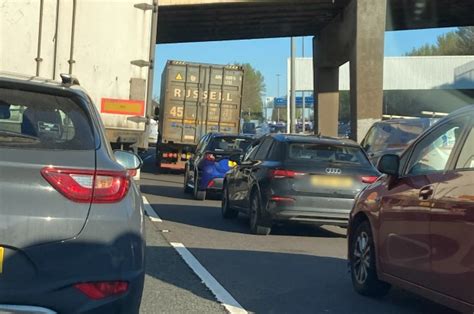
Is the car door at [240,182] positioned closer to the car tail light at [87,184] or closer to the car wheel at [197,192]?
the car wheel at [197,192]

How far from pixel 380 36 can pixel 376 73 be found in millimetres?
1377

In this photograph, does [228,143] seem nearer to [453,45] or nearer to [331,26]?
[331,26]

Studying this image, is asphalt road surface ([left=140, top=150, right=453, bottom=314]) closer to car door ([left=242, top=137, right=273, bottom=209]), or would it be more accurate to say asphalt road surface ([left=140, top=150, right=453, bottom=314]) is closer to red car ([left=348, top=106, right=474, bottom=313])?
red car ([left=348, top=106, right=474, bottom=313])

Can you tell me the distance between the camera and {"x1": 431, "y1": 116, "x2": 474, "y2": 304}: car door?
4691 millimetres

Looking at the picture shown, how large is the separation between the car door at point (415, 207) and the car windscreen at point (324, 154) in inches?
159

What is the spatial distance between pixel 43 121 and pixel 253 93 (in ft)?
304

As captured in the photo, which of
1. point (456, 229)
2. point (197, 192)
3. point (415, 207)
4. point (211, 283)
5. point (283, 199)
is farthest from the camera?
point (197, 192)

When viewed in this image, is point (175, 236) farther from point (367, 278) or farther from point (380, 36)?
point (380, 36)

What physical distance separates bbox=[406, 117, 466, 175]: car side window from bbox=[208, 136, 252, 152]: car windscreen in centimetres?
971

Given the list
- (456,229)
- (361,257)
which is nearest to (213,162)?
(361,257)

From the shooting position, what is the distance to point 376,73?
2544cm

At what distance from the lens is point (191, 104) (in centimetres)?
2480

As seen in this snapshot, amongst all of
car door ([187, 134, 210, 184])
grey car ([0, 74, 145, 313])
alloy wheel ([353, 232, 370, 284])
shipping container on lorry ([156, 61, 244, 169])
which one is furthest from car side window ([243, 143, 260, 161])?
shipping container on lorry ([156, 61, 244, 169])

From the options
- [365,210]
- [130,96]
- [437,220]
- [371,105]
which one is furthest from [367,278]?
[371,105]
